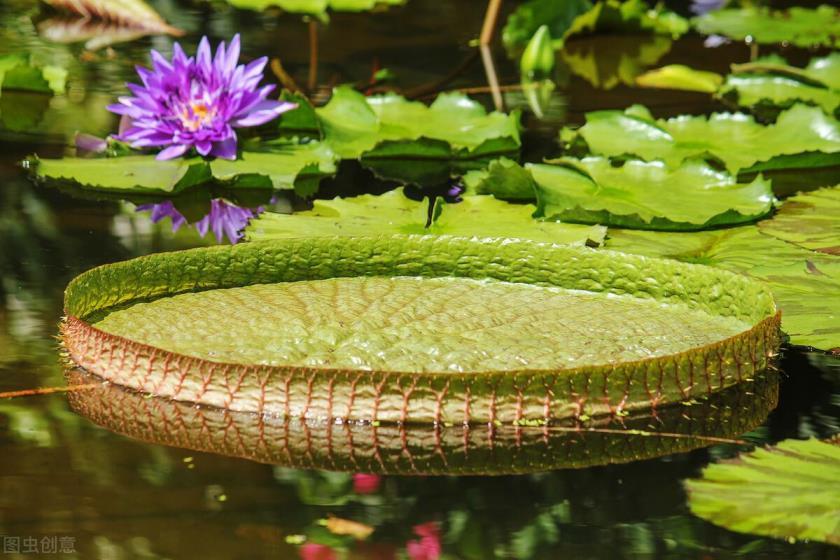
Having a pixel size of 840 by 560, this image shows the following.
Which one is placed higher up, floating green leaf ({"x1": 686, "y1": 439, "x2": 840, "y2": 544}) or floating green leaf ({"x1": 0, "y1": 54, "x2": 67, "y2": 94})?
floating green leaf ({"x1": 0, "y1": 54, "x2": 67, "y2": 94})

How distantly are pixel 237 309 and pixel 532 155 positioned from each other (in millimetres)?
1233

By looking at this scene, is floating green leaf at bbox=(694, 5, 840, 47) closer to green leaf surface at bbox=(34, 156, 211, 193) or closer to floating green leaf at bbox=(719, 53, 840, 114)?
floating green leaf at bbox=(719, 53, 840, 114)

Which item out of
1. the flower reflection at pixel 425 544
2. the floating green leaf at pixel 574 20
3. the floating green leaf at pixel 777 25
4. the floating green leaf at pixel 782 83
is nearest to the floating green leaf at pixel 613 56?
the floating green leaf at pixel 574 20

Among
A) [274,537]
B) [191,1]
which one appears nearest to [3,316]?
[274,537]

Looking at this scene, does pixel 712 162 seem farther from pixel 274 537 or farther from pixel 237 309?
pixel 274 537

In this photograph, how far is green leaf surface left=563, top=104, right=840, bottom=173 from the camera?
8.41ft

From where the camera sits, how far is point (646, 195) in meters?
2.24

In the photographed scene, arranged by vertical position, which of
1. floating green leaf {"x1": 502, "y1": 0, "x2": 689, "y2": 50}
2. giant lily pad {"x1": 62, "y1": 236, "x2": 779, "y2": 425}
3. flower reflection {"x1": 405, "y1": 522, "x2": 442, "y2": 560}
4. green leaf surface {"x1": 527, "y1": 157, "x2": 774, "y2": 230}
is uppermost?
floating green leaf {"x1": 502, "y1": 0, "x2": 689, "y2": 50}

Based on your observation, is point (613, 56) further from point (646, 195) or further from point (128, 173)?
point (128, 173)

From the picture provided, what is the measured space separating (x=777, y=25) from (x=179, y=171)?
2538 millimetres

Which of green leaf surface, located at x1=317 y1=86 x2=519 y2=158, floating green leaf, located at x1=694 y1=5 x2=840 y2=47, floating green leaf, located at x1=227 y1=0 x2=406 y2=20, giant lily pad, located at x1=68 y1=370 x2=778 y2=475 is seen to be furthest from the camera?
A: floating green leaf, located at x1=227 y1=0 x2=406 y2=20

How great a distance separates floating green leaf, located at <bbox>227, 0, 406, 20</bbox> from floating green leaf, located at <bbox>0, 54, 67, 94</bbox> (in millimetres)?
1235

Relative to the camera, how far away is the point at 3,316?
67.1 inches

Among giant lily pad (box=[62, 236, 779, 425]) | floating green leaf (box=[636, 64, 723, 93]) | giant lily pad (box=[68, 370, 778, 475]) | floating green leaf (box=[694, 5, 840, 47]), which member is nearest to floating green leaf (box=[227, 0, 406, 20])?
floating green leaf (box=[694, 5, 840, 47])
